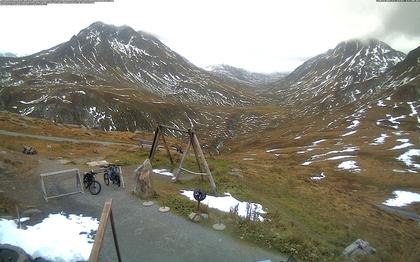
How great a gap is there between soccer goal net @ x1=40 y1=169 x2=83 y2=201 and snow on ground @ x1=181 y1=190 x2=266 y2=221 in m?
8.58

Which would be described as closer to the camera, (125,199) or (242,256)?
(242,256)

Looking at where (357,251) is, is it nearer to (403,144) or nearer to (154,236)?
(154,236)

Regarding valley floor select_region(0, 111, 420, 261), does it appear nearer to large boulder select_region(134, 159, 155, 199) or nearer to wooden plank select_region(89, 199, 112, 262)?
large boulder select_region(134, 159, 155, 199)

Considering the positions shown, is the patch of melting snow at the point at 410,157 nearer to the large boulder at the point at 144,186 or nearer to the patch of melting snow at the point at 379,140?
the patch of melting snow at the point at 379,140

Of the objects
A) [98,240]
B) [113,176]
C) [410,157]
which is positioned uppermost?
[98,240]

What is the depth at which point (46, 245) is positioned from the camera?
60.7 ft

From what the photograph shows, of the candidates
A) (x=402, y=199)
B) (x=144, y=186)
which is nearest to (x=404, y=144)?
(x=402, y=199)

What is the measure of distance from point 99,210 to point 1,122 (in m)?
57.0

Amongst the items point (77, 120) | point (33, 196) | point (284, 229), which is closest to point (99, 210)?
point (33, 196)

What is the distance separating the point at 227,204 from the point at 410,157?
106284 mm

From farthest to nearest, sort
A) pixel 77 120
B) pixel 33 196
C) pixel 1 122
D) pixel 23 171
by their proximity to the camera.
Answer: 1. pixel 77 120
2. pixel 1 122
3. pixel 23 171
4. pixel 33 196

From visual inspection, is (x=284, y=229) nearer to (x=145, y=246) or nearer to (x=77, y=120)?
(x=145, y=246)

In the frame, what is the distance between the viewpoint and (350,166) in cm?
10325

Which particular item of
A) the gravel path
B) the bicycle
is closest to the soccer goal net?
the bicycle
